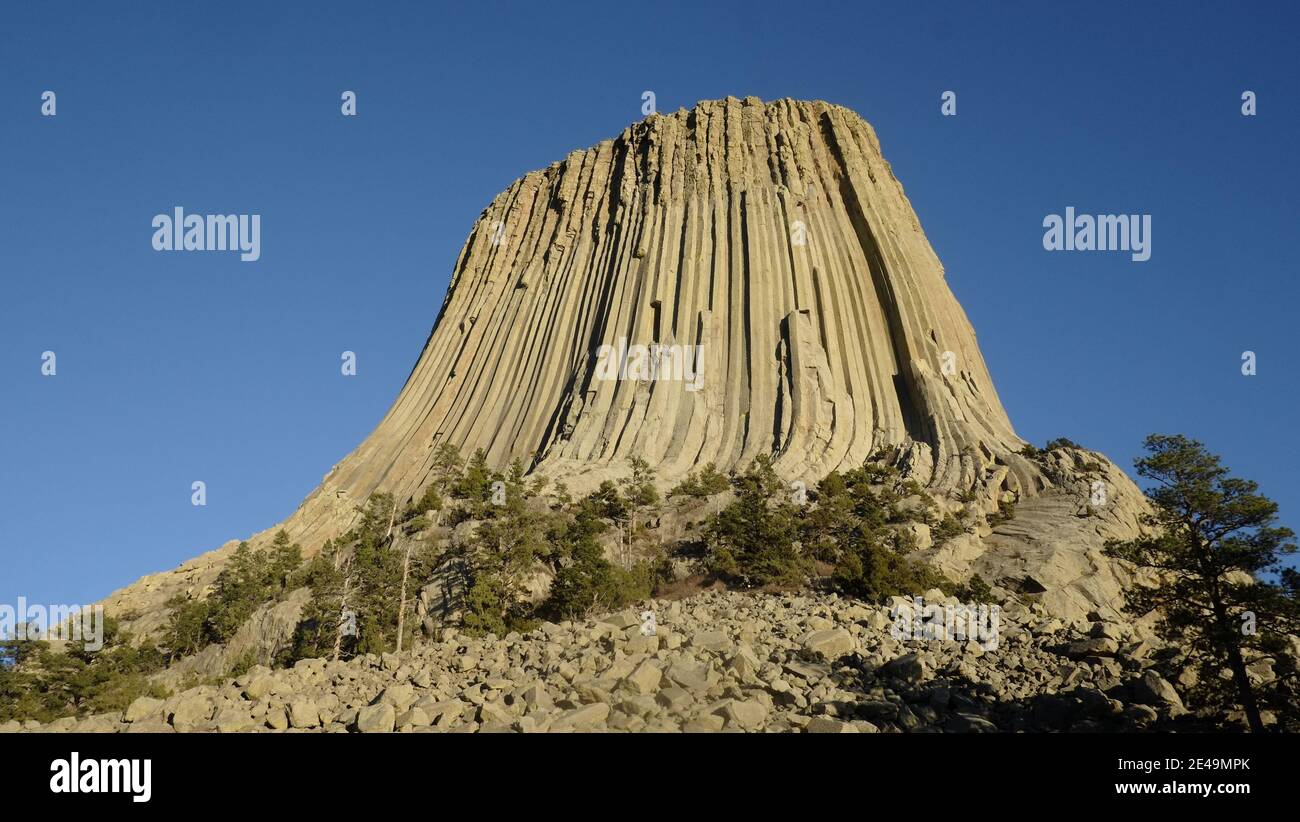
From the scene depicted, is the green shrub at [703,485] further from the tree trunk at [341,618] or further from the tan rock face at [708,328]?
the tree trunk at [341,618]

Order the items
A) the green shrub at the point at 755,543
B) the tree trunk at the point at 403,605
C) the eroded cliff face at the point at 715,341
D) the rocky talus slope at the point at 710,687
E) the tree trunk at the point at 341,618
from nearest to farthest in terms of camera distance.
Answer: the rocky talus slope at the point at 710,687
the tree trunk at the point at 341,618
the tree trunk at the point at 403,605
the green shrub at the point at 755,543
the eroded cliff face at the point at 715,341

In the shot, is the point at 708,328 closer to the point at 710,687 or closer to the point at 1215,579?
the point at 1215,579

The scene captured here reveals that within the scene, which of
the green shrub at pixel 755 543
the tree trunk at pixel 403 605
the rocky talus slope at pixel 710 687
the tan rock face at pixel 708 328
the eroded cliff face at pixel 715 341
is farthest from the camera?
the tan rock face at pixel 708 328

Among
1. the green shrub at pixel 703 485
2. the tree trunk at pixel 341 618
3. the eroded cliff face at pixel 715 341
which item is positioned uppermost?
the eroded cliff face at pixel 715 341

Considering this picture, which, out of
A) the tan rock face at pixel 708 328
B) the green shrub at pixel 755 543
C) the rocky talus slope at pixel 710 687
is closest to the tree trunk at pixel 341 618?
the rocky talus slope at pixel 710 687
